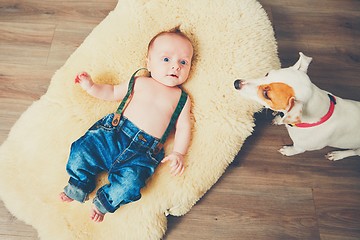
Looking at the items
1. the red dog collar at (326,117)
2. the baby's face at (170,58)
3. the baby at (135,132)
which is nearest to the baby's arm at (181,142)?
the baby at (135,132)

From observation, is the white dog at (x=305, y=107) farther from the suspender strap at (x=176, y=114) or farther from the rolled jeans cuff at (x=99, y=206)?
the rolled jeans cuff at (x=99, y=206)

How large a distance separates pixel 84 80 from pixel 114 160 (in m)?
0.36

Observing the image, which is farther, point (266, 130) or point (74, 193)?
point (266, 130)

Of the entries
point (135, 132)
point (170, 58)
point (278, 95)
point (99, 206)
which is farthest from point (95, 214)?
point (278, 95)

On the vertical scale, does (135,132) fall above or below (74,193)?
above

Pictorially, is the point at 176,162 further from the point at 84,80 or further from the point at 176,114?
the point at 84,80

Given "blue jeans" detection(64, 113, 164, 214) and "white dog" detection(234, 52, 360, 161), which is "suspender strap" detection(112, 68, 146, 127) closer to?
"blue jeans" detection(64, 113, 164, 214)

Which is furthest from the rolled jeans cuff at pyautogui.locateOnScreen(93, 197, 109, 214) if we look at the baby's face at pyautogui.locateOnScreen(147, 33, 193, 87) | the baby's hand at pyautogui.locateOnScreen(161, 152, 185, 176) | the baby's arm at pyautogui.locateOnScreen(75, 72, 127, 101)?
the baby's face at pyautogui.locateOnScreen(147, 33, 193, 87)

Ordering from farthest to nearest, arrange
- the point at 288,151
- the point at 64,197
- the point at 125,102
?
the point at 288,151 < the point at 125,102 < the point at 64,197

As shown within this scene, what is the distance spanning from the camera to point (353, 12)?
2.00 meters

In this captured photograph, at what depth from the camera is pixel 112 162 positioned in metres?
1.42

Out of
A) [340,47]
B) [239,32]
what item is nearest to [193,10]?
[239,32]

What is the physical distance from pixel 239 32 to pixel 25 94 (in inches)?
42.7

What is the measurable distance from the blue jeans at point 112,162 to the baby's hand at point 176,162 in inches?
2.1
